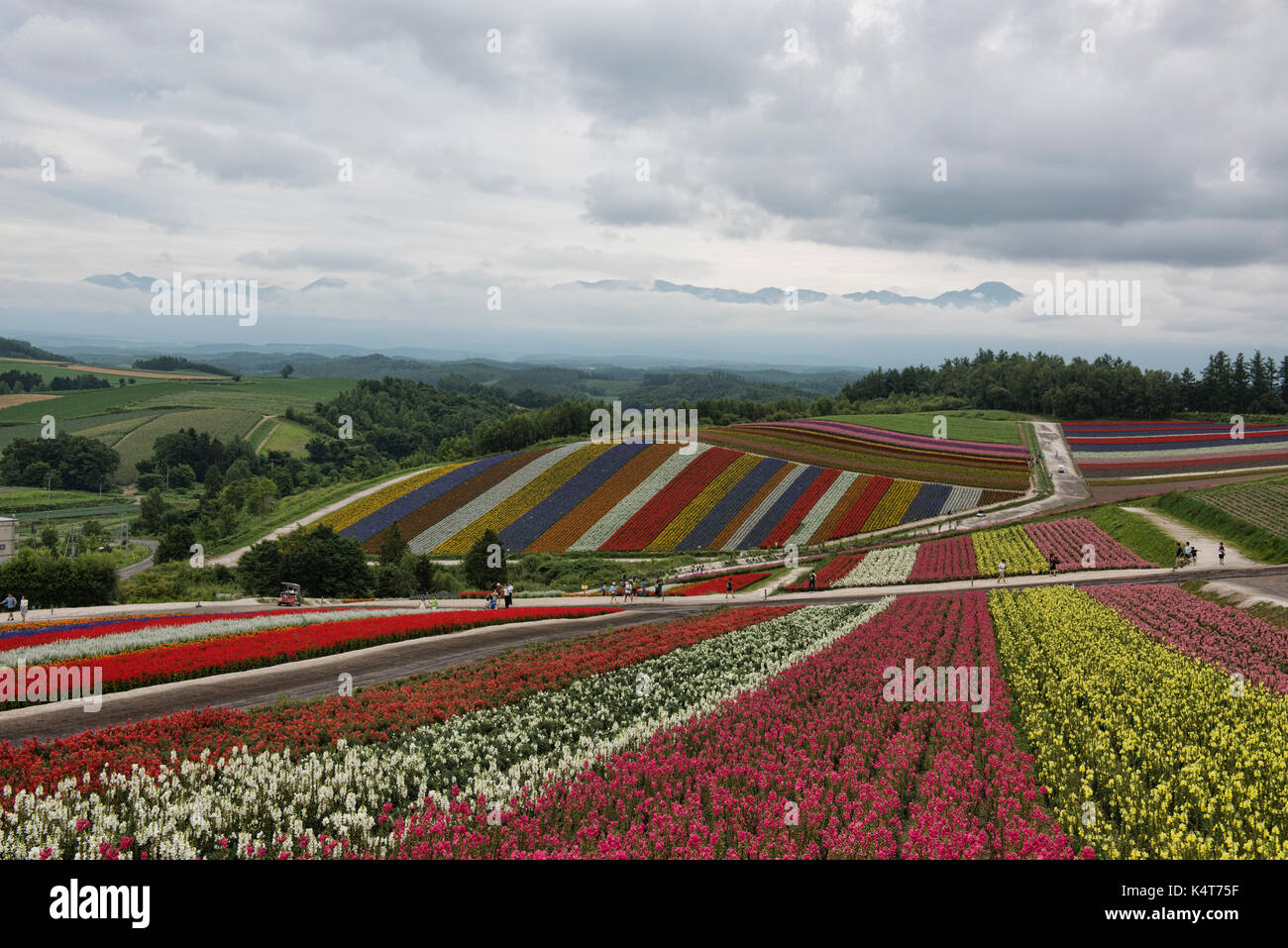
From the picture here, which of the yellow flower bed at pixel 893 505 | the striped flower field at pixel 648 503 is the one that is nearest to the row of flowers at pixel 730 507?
the striped flower field at pixel 648 503

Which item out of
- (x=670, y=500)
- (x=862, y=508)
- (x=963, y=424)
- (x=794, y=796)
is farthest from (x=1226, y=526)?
(x=963, y=424)

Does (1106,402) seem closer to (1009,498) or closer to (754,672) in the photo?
(1009,498)

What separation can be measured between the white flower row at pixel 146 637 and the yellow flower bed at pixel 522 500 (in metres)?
34.3

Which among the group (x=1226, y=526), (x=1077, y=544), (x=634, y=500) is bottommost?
(x=1077, y=544)

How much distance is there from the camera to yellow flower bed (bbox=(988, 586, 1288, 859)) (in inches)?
394

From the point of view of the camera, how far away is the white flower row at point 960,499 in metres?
64.9

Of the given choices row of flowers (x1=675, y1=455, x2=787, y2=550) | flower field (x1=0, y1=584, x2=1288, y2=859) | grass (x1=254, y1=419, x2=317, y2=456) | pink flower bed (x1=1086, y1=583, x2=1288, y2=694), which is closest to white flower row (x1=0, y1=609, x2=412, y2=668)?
flower field (x1=0, y1=584, x2=1288, y2=859)

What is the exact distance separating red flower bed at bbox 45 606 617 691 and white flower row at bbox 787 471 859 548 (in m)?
33.1

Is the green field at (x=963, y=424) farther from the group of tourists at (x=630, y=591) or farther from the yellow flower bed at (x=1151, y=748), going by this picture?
the yellow flower bed at (x=1151, y=748)

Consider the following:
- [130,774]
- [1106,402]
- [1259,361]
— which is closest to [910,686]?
[130,774]

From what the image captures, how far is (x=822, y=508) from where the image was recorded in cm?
6662

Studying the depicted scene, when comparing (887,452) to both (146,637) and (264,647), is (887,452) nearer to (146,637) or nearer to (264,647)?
(264,647)

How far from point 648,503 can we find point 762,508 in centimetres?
1132
